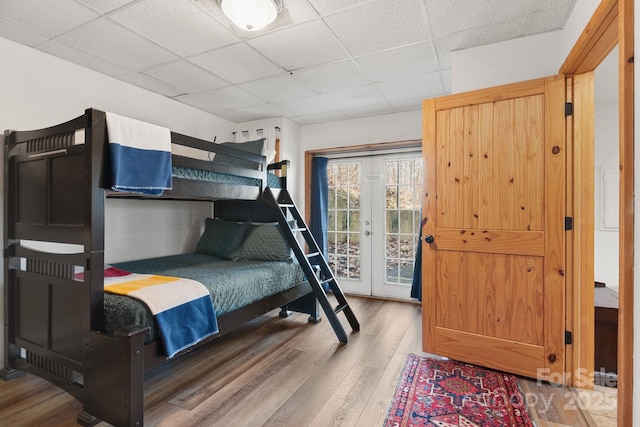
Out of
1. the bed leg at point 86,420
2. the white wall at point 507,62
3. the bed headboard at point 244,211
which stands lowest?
the bed leg at point 86,420

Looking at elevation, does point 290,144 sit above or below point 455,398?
above

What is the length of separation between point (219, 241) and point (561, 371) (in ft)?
10.4

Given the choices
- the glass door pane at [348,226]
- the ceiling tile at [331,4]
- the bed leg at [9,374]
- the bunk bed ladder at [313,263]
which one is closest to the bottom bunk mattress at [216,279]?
the bunk bed ladder at [313,263]

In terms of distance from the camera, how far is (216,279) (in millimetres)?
2379

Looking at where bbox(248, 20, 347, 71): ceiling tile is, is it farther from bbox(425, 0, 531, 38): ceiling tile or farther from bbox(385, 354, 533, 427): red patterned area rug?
bbox(385, 354, 533, 427): red patterned area rug

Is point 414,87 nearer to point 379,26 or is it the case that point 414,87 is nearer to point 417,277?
point 379,26

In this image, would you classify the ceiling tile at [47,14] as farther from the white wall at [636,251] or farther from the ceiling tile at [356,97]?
the white wall at [636,251]

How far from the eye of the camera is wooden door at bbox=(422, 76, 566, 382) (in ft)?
6.90

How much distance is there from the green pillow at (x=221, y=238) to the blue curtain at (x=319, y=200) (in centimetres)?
113

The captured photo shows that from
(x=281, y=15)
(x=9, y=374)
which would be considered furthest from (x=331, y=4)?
(x=9, y=374)

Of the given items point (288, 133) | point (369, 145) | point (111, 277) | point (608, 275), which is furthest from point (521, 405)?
point (288, 133)

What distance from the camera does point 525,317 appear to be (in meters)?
2.19

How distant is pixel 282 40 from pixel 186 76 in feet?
3.67

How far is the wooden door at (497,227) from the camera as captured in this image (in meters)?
2.10
